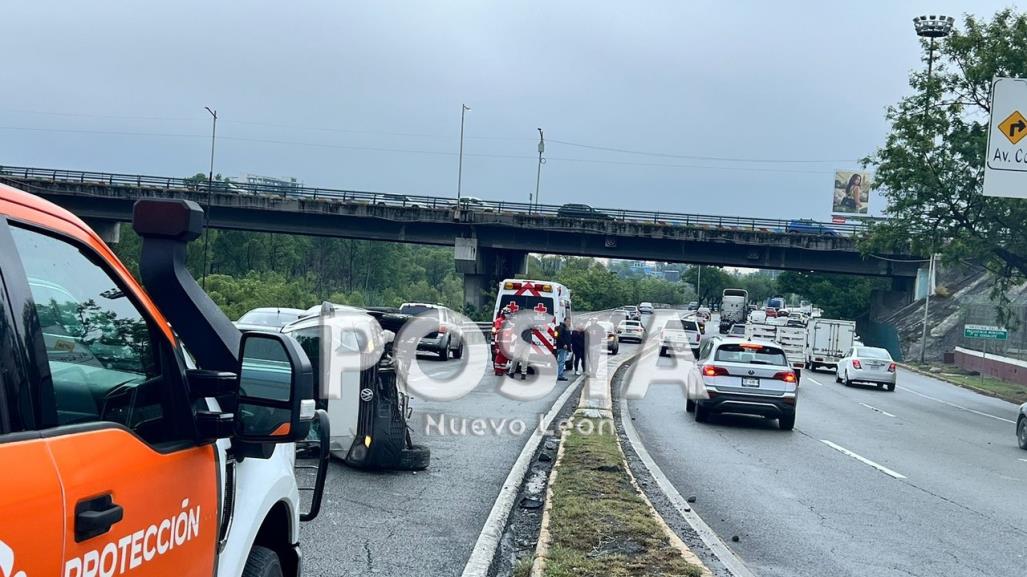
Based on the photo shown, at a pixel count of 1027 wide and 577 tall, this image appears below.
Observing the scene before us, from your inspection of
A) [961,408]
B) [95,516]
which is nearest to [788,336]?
[961,408]

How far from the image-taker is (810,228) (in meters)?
60.6

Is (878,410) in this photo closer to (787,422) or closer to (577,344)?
Result: (787,422)

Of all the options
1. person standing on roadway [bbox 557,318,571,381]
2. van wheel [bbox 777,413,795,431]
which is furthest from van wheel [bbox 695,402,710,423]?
person standing on roadway [bbox 557,318,571,381]

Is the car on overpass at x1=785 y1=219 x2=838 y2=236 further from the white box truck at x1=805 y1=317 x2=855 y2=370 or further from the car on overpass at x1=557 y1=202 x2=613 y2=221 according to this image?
the white box truck at x1=805 y1=317 x2=855 y2=370

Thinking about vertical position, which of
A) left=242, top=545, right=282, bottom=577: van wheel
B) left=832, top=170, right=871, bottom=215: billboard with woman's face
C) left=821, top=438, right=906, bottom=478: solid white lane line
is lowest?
left=821, top=438, right=906, bottom=478: solid white lane line

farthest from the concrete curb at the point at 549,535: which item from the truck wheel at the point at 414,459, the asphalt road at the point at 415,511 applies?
the truck wheel at the point at 414,459

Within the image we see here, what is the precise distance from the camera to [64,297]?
312 cm

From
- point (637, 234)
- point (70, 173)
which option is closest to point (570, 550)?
point (637, 234)

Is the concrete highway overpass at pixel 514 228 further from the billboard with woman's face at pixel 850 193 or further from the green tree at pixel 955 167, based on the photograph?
the billboard with woman's face at pixel 850 193

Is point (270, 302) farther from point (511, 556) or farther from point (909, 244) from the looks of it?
point (511, 556)

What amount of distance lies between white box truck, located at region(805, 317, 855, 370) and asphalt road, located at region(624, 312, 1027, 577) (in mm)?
20353

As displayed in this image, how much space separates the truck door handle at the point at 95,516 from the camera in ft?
8.77

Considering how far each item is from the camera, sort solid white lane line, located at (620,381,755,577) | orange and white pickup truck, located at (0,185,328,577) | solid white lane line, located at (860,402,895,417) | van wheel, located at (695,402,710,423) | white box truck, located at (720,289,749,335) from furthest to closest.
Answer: white box truck, located at (720,289,749,335)
solid white lane line, located at (860,402,895,417)
van wheel, located at (695,402,710,423)
solid white lane line, located at (620,381,755,577)
orange and white pickup truck, located at (0,185,328,577)

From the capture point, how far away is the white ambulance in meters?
27.9
